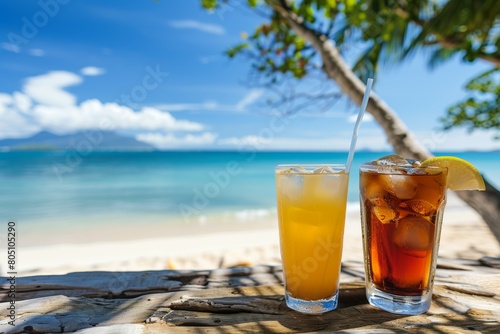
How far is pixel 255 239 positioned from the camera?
666 cm

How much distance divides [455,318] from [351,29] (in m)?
3.30

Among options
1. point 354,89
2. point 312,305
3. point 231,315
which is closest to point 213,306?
point 231,315

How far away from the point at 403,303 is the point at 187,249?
212 inches

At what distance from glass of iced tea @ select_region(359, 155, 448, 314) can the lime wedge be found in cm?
3

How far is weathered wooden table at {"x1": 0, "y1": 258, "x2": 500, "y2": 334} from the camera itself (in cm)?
71

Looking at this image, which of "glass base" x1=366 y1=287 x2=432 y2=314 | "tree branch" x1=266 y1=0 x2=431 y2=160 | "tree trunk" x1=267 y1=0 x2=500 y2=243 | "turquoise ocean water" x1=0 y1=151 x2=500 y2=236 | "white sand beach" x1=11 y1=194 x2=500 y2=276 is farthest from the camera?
"turquoise ocean water" x1=0 y1=151 x2=500 y2=236

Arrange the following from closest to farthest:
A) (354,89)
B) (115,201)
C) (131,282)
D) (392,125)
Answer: (131,282), (392,125), (354,89), (115,201)

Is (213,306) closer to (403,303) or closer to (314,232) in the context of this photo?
(314,232)

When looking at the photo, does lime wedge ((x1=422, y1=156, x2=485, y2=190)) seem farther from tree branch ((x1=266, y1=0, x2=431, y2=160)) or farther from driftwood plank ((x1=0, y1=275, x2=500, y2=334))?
tree branch ((x1=266, y1=0, x2=431, y2=160))

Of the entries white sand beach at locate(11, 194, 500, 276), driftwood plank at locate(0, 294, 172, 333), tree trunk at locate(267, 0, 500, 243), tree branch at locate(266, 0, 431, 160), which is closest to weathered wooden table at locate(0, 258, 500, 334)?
driftwood plank at locate(0, 294, 172, 333)

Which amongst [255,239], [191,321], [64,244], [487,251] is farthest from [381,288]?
[64,244]

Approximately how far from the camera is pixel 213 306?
82 cm


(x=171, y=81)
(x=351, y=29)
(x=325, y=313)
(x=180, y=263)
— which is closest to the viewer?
(x=325, y=313)

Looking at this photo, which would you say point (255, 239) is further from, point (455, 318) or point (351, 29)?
point (455, 318)
